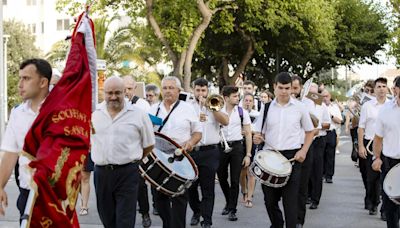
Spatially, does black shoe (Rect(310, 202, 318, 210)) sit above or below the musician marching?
below

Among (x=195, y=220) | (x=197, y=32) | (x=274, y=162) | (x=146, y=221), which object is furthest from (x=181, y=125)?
(x=197, y=32)

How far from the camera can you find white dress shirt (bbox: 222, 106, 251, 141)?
1191 cm

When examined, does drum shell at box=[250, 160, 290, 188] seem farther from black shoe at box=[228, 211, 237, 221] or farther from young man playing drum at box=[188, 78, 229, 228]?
black shoe at box=[228, 211, 237, 221]

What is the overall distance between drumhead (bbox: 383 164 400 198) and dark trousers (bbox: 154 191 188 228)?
2228 mm

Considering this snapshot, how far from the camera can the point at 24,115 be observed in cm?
604

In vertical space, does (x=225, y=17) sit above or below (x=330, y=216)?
above

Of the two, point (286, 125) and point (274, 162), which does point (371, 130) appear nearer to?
point (286, 125)

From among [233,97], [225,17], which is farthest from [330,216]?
[225,17]

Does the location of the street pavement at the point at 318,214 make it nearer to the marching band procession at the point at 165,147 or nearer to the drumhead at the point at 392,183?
the marching band procession at the point at 165,147

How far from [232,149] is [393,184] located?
4170 mm

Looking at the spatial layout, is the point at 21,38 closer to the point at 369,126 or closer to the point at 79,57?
the point at 369,126

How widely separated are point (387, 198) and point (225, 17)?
2925 centimetres

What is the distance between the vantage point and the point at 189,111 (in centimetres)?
933

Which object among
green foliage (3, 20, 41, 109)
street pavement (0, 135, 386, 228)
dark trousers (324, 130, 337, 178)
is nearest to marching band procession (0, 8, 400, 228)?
street pavement (0, 135, 386, 228)
